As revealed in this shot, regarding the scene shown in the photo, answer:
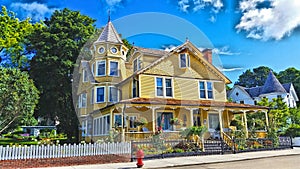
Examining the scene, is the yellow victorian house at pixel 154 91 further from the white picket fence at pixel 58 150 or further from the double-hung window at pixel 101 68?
the white picket fence at pixel 58 150

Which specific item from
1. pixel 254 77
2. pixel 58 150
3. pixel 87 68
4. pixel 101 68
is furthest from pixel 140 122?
pixel 254 77

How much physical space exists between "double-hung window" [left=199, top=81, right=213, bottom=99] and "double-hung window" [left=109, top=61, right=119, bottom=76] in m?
8.20

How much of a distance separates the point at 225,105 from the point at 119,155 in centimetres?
Result: 1090

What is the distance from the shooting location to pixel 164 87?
21250mm

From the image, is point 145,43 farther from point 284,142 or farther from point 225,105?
point 284,142

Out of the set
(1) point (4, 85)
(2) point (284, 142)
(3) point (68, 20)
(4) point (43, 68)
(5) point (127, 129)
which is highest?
(3) point (68, 20)

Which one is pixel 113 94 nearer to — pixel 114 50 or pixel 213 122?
pixel 114 50

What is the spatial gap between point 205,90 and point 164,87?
14.1ft

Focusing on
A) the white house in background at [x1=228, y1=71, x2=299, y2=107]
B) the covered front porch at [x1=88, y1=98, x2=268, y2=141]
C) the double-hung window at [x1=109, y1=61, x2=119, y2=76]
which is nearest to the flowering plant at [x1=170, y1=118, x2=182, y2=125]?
the covered front porch at [x1=88, y1=98, x2=268, y2=141]

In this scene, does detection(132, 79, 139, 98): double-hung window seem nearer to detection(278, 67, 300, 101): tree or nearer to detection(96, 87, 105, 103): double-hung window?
detection(96, 87, 105, 103): double-hung window

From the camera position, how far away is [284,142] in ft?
66.1

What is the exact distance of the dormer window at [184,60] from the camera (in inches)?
887

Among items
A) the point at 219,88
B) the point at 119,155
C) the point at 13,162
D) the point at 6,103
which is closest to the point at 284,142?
the point at 219,88

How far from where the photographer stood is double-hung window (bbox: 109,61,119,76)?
78.5ft
